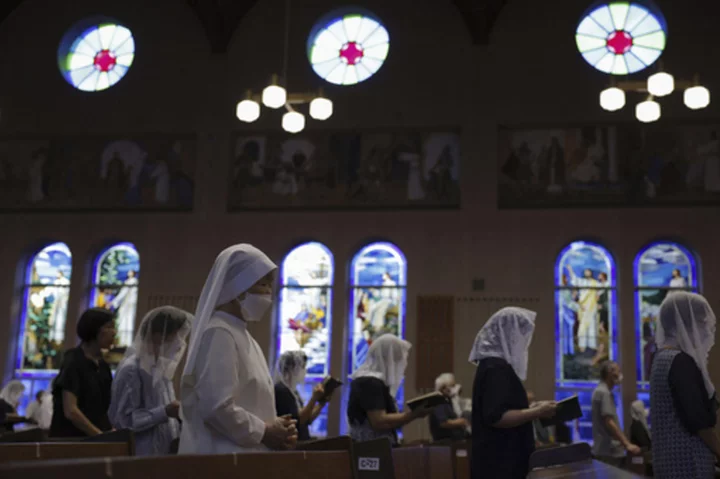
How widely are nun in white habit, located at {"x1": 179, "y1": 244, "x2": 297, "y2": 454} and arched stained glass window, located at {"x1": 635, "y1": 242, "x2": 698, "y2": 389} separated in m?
9.90

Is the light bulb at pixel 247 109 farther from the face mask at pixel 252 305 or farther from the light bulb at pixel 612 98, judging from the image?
the face mask at pixel 252 305

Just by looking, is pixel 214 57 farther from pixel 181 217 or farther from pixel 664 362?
pixel 664 362

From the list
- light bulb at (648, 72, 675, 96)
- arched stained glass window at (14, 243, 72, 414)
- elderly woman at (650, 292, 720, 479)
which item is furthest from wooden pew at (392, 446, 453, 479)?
arched stained glass window at (14, 243, 72, 414)

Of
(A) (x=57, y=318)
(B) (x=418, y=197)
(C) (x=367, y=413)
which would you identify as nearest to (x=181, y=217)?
(A) (x=57, y=318)

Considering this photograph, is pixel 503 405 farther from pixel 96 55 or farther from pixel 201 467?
pixel 96 55

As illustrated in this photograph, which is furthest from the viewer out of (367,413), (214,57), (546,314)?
(214,57)

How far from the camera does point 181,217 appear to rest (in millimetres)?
12852

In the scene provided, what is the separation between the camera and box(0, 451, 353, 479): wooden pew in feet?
4.02

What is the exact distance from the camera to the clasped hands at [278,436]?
2559mm

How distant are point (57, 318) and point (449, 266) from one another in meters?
6.85

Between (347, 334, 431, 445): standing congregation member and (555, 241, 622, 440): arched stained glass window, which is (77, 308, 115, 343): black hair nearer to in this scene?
Result: (347, 334, 431, 445): standing congregation member

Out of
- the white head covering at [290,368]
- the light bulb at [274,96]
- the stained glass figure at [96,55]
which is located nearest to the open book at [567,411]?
the white head covering at [290,368]

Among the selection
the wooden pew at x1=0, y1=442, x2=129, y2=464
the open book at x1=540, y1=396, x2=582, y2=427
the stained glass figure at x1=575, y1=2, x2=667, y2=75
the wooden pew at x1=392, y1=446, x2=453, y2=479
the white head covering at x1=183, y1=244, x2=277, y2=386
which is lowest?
the wooden pew at x1=392, y1=446, x2=453, y2=479

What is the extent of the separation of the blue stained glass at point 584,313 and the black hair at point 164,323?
28.6ft
